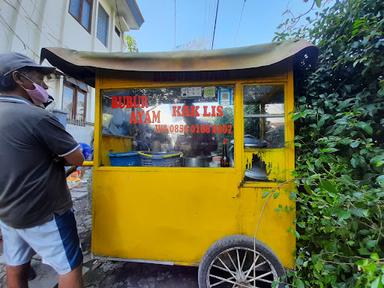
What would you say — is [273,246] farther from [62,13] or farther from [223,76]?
[62,13]

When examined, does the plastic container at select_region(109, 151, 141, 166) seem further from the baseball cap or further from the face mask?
the baseball cap

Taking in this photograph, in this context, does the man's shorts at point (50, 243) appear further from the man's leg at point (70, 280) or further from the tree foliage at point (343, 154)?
the tree foliage at point (343, 154)

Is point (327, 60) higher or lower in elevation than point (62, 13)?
lower

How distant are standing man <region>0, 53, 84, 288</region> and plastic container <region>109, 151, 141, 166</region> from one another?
686mm

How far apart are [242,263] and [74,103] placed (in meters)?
6.79

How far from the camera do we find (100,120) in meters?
2.33

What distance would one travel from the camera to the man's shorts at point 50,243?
5.05 feet

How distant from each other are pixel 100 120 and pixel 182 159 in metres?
0.92

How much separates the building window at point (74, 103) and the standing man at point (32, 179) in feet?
17.6

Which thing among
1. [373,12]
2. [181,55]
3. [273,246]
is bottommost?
[273,246]

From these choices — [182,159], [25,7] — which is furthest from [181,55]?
[25,7]

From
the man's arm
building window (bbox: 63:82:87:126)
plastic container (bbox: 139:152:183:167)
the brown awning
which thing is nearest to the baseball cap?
the brown awning

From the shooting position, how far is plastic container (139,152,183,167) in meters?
2.27

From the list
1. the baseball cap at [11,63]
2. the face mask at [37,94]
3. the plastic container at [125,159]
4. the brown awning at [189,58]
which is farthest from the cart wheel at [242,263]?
the baseball cap at [11,63]
